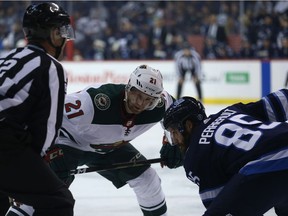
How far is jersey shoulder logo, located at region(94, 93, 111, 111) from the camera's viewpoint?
3.14m

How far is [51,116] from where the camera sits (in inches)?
86.2

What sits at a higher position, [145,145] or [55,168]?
[55,168]

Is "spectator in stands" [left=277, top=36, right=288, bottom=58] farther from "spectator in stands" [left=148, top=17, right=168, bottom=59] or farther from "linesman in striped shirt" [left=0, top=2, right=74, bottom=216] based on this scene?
"linesman in striped shirt" [left=0, top=2, right=74, bottom=216]

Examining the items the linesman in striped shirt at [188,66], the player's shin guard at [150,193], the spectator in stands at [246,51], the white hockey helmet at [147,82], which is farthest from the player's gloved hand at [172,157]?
the spectator in stands at [246,51]

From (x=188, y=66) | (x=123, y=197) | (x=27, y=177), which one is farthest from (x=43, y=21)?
(x=188, y=66)

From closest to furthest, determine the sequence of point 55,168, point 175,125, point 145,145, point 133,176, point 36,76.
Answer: point 36,76, point 175,125, point 55,168, point 133,176, point 145,145

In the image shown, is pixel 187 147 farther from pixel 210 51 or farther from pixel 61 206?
pixel 210 51

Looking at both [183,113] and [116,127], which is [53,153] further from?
[183,113]

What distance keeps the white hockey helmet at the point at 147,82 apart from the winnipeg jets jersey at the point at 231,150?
0.81 meters

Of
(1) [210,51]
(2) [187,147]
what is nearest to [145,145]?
(2) [187,147]

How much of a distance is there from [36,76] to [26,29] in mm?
299

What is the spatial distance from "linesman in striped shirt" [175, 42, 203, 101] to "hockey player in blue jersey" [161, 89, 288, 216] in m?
7.57

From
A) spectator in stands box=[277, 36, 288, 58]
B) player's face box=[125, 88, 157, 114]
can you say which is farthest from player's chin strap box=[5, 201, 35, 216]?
spectator in stands box=[277, 36, 288, 58]

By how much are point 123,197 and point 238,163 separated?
6.45 ft
